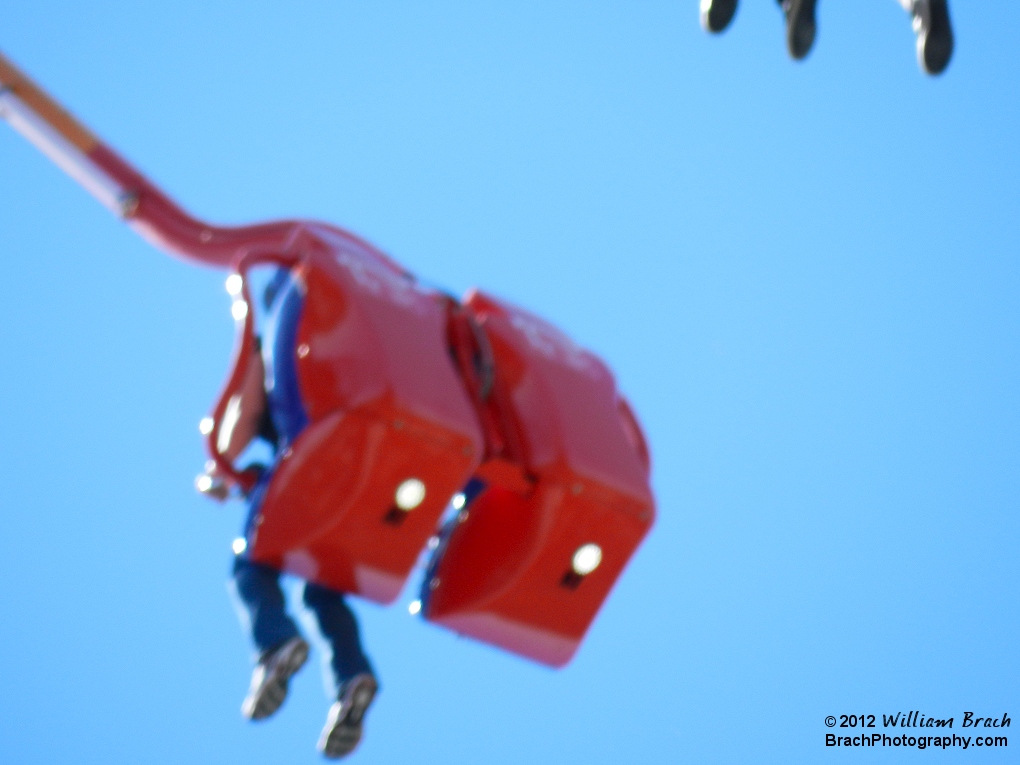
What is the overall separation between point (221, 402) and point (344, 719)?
98 cm

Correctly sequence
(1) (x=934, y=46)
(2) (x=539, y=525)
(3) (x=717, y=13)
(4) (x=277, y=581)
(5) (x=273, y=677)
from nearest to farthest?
(1) (x=934, y=46), (3) (x=717, y=13), (5) (x=273, y=677), (4) (x=277, y=581), (2) (x=539, y=525)

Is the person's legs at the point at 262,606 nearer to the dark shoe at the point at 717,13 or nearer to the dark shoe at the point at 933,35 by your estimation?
the dark shoe at the point at 717,13

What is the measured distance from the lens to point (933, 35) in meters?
4.90

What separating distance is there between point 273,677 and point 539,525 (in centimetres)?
98

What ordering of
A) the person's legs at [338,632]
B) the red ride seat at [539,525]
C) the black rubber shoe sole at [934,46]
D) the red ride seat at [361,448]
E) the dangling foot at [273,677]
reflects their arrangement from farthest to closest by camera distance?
the red ride seat at [539,525] < the person's legs at [338,632] < the red ride seat at [361,448] < the dangling foot at [273,677] < the black rubber shoe sole at [934,46]

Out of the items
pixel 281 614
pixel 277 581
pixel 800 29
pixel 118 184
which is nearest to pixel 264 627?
pixel 281 614

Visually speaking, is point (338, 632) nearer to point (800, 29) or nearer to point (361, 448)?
point (361, 448)

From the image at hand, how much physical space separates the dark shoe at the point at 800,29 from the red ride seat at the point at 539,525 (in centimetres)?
157

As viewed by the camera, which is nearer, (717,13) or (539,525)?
(717,13)

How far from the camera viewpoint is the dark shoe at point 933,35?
16.1 ft

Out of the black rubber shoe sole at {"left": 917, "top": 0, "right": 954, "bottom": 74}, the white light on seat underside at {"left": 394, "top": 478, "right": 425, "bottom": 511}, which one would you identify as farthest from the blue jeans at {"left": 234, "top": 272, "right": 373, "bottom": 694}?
the black rubber shoe sole at {"left": 917, "top": 0, "right": 954, "bottom": 74}

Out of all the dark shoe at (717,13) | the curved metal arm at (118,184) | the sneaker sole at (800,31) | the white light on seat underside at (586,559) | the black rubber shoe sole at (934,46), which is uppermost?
the black rubber shoe sole at (934,46)

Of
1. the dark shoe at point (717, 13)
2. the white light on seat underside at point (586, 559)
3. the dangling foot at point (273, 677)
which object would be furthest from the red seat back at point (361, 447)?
the dark shoe at point (717, 13)

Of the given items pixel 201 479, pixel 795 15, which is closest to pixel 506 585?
pixel 201 479
